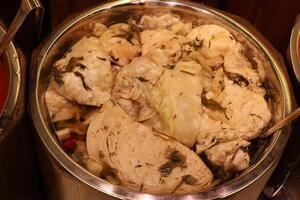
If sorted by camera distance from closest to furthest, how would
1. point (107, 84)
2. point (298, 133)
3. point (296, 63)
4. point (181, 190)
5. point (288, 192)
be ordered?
point (181, 190), point (107, 84), point (296, 63), point (298, 133), point (288, 192)

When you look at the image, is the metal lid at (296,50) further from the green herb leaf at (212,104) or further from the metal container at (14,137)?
the metal container at (14,137)

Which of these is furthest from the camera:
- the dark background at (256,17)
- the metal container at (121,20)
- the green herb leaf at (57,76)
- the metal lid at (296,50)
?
the dark background at (256,17)

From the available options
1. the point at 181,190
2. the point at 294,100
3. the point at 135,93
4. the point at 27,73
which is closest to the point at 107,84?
the point at 135,93

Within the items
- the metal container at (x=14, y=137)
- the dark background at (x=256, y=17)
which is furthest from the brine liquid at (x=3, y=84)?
the dark background at (x=256, y=17)

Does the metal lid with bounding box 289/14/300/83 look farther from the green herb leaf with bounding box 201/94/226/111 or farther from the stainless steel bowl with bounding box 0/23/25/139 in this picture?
the stainless steel bowl with bounding box 0/23/25/139

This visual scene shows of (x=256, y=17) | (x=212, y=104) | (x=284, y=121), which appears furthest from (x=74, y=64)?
(x=256, y=17)

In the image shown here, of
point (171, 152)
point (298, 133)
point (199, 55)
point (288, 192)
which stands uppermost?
point (199, 55)

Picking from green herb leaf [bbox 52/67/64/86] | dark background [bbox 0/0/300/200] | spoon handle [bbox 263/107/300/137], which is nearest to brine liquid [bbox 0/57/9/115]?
green herb leaf [bbox 52/67/64/86]

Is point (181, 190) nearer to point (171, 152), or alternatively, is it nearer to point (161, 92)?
point (171, 152)
